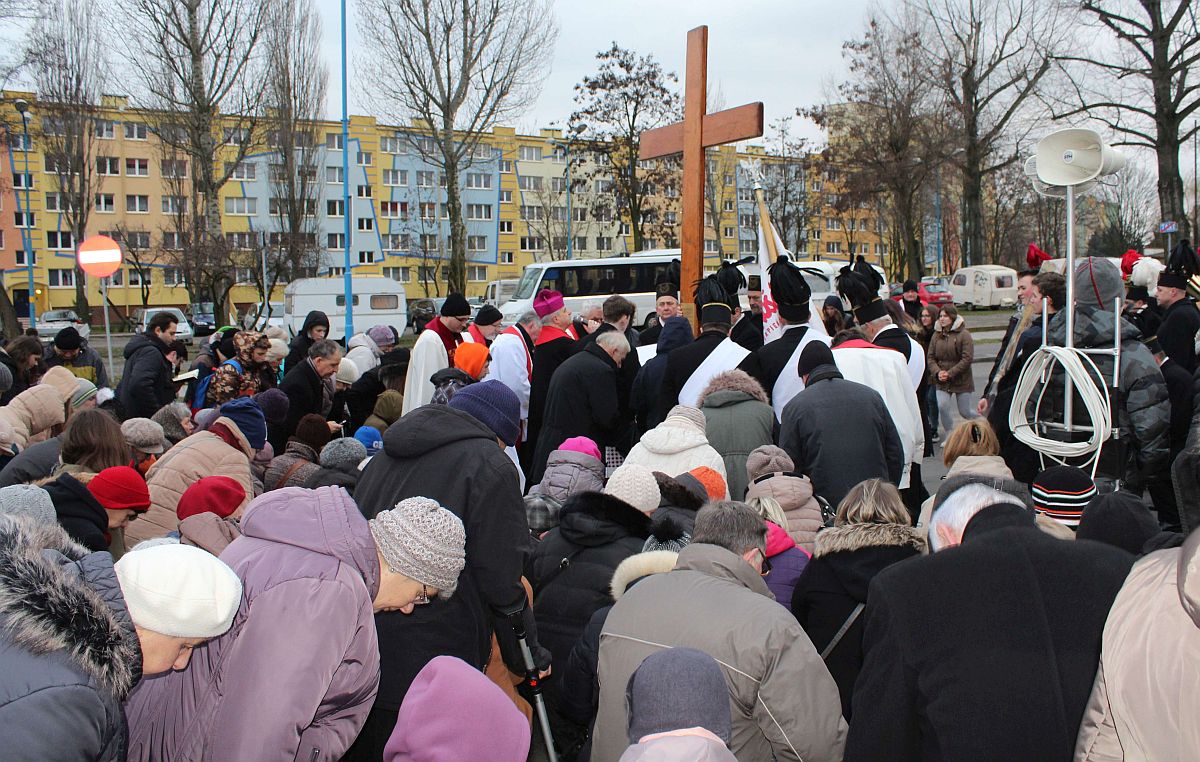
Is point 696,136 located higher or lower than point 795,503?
higher

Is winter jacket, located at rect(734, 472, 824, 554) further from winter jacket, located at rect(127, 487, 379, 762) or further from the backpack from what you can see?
the backpack

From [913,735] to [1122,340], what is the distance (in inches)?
163

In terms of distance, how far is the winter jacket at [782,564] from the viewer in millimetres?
4016

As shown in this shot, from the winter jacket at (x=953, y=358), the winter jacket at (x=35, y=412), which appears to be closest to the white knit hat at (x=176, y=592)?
the winter jacket at (x=35, y=412)

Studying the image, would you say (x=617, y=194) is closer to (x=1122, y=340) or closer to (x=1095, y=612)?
(x=1122, y=340)

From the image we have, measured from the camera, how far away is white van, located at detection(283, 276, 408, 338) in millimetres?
34719

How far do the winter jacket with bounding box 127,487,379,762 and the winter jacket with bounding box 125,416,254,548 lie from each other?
2384mm

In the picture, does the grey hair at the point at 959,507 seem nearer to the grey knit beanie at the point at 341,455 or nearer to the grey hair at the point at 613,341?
the grey knit beanie at the point at 341,455

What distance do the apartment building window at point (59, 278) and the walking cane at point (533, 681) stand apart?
70.7 meters

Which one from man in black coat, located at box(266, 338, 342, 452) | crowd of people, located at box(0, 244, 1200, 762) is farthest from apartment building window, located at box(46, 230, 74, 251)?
crowd of people, located at box(0, 244, 1200, 762)

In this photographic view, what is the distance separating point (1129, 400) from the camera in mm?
5527

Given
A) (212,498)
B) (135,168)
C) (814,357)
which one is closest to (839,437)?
(814,357)

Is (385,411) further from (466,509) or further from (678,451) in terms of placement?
(466,509)

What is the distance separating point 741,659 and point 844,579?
848 millimetres
